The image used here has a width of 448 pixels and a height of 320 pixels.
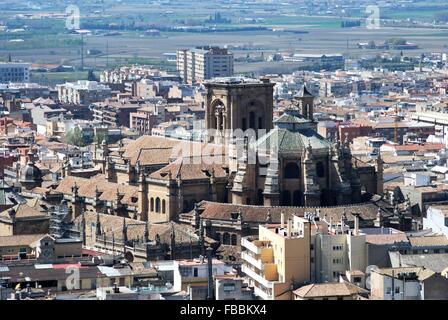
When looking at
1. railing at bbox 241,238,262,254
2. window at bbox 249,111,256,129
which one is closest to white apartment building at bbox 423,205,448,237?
railing at bbox 241,238,262,254

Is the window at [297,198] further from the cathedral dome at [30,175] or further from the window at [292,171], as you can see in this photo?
the cathedral dome at [30,175]

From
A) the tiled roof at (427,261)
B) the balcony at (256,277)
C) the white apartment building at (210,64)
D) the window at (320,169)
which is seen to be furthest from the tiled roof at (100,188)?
the white apartment building at (210,64)

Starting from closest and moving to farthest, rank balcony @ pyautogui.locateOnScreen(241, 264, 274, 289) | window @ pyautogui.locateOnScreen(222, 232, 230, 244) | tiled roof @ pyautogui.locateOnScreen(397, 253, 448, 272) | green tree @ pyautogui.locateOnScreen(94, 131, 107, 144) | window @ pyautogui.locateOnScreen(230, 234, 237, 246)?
balcony @ pyautogui.locateOnScreen(241, 264, 274, 289) < tiled roof @ pyautogui.locateOnScreen(397, 253, 448, 272) < window @ pyautogui.locateOnScreen(230, 234, 237, 246) < window @ pyautogui.locateOnScreen(222, 232, 230, 244) < green tree @ pyautogui.locateOnScreen(94, 131, 107, 144)

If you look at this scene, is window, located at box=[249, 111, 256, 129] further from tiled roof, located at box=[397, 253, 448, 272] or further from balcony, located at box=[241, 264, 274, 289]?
tiled roof, located at box=[397, 253, 448, 272]

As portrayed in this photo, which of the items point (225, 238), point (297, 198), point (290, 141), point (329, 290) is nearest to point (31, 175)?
point (290, 141)

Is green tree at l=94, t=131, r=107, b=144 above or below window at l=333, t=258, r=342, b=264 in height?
below

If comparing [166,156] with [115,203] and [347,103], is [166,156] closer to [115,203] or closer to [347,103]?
[115,203]
